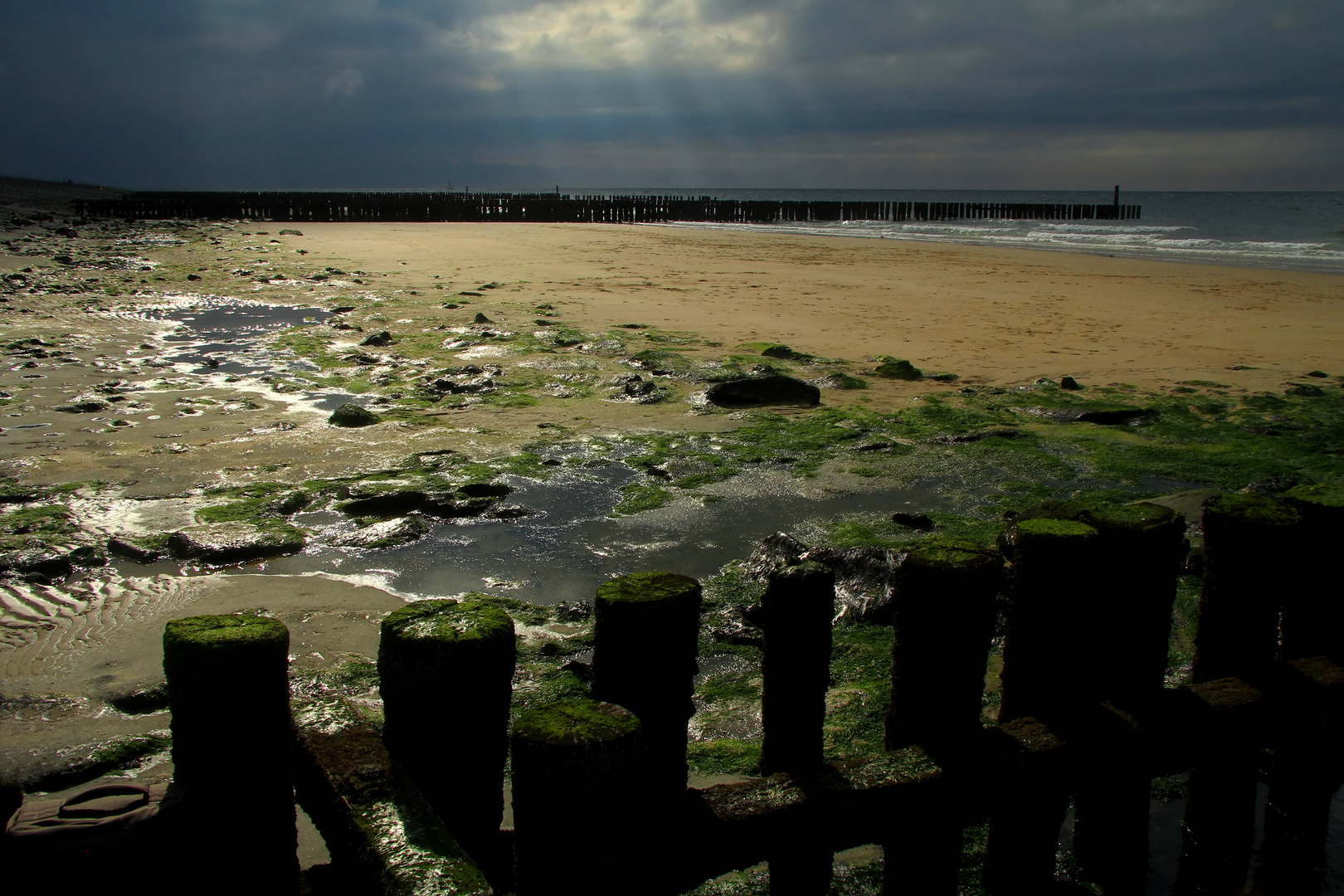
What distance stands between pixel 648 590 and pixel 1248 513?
1.69 meters

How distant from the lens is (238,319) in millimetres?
14117

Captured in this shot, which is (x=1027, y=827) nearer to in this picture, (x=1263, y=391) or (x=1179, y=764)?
(x=1179, y=764)

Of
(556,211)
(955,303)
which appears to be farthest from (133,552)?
(556,211)

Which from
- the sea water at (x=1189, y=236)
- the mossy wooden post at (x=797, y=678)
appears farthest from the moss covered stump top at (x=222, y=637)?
the sea water at (x=1189, y=236)

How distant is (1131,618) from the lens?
2.46m

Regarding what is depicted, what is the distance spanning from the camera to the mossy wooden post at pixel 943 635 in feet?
7.22

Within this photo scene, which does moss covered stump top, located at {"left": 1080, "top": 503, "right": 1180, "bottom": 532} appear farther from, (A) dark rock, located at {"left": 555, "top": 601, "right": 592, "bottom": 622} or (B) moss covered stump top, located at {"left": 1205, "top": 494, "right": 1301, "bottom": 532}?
(A) dark rock, located at {"left": 555, "top": 601, "right": 592, "bottom": 622}

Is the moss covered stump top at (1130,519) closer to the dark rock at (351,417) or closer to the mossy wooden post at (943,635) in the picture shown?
the mossy wooden post at (943,635)

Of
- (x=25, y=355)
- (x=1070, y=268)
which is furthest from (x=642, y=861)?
(x=1070, y=268)

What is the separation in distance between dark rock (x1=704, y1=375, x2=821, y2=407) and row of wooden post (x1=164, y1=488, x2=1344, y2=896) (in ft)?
19.9

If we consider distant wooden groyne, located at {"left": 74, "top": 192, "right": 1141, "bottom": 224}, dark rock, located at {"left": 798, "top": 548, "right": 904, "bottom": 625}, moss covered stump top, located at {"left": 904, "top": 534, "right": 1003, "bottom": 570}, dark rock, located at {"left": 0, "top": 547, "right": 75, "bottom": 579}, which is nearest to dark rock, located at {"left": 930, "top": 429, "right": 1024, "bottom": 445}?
dark rock, located at {"left": 798, "top": 548, "right": 904, "bottom": 625}

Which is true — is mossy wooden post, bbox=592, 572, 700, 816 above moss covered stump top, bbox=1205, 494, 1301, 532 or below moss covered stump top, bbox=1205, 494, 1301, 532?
below

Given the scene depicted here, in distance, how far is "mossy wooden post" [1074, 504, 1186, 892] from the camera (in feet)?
7.93

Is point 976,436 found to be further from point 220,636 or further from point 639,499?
point 220,636
